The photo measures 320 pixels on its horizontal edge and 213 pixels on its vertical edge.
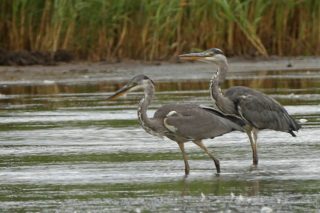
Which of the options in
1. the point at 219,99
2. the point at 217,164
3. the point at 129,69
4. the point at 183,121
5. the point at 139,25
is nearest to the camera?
the point at 217,164

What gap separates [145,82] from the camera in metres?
11.6

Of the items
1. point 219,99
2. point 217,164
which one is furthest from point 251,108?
point 217,164

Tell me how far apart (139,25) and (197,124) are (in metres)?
12.6

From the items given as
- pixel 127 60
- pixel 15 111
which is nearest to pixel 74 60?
pixel 127 60

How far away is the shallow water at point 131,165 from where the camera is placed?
932cm

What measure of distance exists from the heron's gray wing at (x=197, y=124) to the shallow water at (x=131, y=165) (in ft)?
1.15

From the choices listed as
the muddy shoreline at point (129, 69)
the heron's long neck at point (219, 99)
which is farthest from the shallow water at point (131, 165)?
the muddy shoreline at point (129, 69)

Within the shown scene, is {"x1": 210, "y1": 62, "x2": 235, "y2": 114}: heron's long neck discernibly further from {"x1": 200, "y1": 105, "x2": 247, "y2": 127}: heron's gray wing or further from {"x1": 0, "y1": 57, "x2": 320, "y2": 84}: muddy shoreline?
{"x1": 0, "y1": 57, "x2": 320, "y2": 84}: muddy shoreline

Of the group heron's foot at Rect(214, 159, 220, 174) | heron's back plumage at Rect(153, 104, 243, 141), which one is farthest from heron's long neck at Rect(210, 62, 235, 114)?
heron's foot at Rect(214, 159, 220, 174)

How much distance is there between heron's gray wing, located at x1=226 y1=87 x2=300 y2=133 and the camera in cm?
1212

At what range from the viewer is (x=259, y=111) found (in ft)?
39.9

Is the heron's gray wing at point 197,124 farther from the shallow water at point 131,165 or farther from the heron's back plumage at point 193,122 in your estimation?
the shallow water at point 131,165

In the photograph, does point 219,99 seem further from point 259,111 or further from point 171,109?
point 171,109

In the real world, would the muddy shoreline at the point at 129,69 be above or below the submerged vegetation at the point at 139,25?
below
